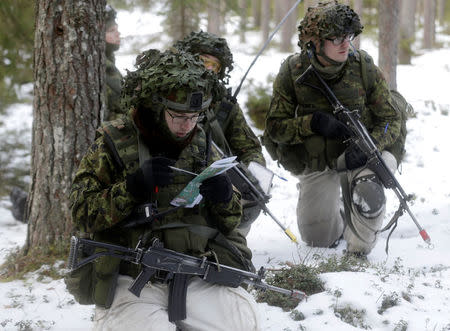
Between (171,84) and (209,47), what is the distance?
1.63m

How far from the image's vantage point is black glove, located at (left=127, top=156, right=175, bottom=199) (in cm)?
246

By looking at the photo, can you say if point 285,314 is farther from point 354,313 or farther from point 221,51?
point 221,51

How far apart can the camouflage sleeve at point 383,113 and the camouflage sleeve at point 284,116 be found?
68cm

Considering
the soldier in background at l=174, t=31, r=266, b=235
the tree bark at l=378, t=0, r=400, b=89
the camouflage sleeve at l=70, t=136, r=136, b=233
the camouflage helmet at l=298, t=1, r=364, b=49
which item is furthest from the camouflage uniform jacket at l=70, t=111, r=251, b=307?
the tree bark at l=378, t=0, r=400, b=89

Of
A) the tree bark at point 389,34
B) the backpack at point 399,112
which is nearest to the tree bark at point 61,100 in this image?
the backpack at point 399,112

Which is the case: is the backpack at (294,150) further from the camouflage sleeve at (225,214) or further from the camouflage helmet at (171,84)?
the camouflage helmet at (171,84)

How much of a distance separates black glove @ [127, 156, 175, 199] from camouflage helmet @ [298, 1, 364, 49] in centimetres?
243

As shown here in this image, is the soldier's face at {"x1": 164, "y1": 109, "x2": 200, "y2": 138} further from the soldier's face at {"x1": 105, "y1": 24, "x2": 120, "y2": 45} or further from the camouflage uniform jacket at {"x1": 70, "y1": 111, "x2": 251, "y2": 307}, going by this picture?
the soldier's face at {"x1": 105, "y1": 24, "x2": 120, "y2": 45}

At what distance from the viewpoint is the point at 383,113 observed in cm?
481

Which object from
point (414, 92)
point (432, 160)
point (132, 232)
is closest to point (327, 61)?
point (132, 232)

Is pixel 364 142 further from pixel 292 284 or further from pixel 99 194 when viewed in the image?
pixel 99 194

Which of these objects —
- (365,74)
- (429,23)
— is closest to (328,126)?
(365,74)

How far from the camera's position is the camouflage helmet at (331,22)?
168 inches

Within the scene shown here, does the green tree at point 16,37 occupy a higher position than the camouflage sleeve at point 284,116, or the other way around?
the green tree at point 16,37
